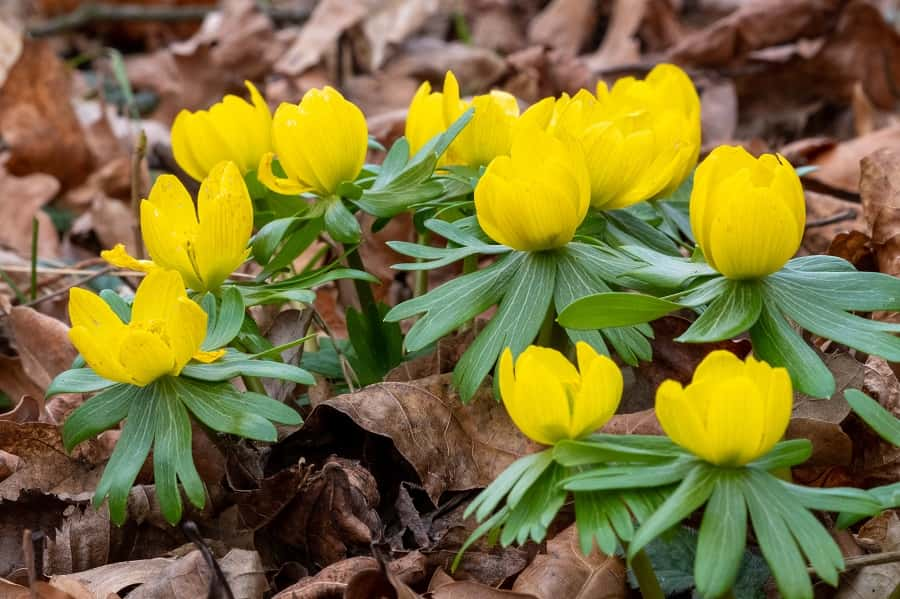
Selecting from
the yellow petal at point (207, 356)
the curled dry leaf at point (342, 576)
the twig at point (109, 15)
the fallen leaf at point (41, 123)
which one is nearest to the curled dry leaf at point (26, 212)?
the fallen leaf at point (41, 123)

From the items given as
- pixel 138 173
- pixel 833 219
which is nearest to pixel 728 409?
pixel 833 219

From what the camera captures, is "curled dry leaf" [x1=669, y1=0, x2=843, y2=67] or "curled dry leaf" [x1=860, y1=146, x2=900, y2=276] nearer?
"curled dry leaf" [x1=860, y1=146, x2=900, y2=276]

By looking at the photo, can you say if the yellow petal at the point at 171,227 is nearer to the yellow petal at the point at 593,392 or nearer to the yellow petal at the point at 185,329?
the yellow petal at the point at 185,329

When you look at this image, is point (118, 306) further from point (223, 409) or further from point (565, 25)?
point (565, 25)

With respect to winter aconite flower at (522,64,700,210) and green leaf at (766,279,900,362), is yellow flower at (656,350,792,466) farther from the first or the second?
winter aconite flower at (522,64,700,210)

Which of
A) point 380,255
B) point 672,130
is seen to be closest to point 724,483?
point 672,130

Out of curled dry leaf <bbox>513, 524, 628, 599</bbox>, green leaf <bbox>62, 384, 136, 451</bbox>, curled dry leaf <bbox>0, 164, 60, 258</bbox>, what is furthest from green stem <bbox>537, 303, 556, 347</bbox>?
curled dry leaf <bbox>0, 164, 60, 258</bbox>
